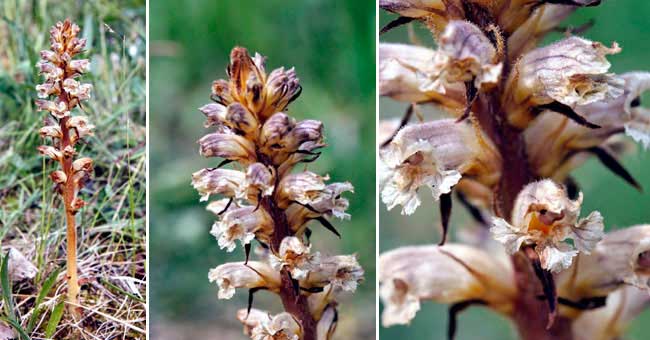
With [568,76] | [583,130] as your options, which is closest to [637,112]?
[583,130]

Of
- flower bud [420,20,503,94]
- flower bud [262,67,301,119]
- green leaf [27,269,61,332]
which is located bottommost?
green leaf [27,269,61,332]

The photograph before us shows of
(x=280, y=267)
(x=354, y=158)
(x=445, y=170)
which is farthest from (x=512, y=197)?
(x=354, y=158)

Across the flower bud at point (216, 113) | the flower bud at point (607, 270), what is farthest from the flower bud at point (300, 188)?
the flower bud at point (607, 270)

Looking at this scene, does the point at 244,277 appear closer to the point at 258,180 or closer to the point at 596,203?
the point at 258,180

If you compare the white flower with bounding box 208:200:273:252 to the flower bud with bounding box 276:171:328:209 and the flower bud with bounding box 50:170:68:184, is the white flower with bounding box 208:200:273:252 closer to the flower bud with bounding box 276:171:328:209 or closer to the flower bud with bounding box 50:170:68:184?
the flower bud with bounding box 276:171:328:209

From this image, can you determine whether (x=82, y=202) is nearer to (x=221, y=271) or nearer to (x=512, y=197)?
(x=221, y=271)

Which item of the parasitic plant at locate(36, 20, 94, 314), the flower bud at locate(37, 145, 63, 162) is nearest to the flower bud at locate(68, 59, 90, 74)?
the parasitic plant at locate(36, 20, 94, 314)
